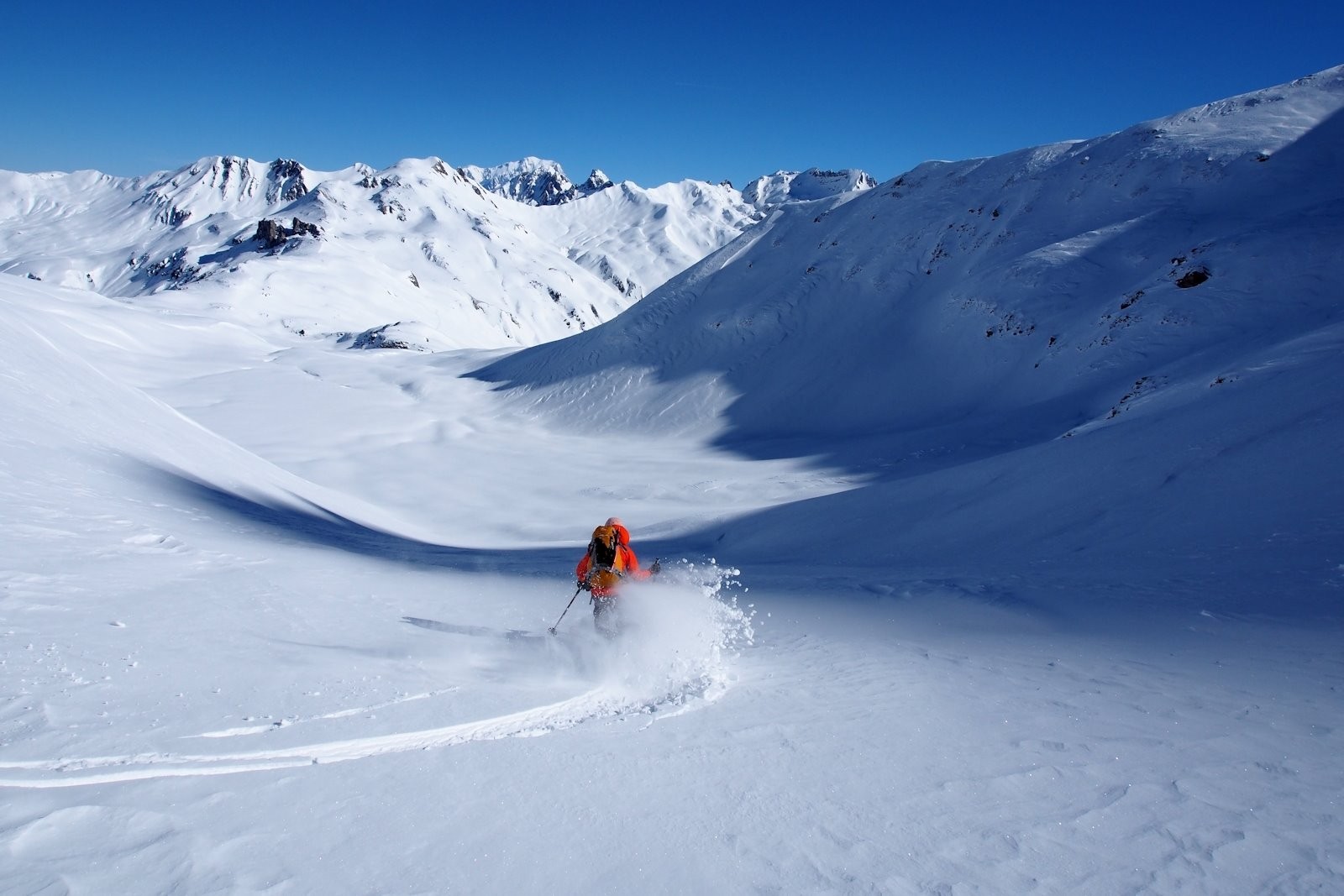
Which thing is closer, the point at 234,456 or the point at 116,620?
the point at 116,620

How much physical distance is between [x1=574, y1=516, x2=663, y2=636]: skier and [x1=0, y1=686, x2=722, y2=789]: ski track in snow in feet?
6.08

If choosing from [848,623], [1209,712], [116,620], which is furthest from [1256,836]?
[116,620]

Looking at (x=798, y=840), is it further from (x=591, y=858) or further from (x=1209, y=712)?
(x=1209, y=712)

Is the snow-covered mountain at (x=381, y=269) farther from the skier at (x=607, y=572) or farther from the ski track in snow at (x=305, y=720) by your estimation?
the ski track in snow at (x=305, y=720)

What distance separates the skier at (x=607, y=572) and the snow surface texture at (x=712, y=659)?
0.35m

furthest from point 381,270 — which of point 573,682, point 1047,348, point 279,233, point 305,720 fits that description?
point 305,720

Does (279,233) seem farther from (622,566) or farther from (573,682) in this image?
(573,682)

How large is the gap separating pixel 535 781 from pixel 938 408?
26227 millimetres

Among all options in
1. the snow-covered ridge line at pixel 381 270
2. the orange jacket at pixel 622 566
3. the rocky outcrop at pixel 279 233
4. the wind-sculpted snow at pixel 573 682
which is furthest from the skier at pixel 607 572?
the rocky outcrop at pixel 279 233

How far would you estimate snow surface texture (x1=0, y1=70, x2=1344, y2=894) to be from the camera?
11.7 ft

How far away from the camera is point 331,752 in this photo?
4.43 metres

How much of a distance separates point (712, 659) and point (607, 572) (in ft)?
5.15

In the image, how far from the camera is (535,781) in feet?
13.9

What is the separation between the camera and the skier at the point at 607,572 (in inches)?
309
